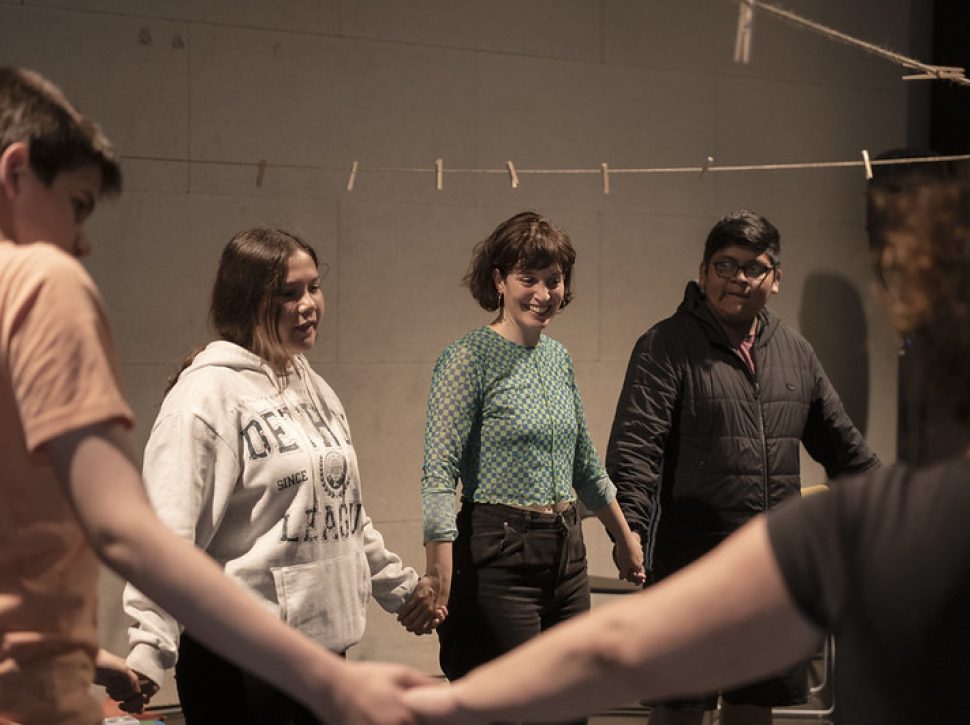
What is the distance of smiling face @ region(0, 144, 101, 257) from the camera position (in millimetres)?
1230

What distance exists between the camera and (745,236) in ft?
10.8

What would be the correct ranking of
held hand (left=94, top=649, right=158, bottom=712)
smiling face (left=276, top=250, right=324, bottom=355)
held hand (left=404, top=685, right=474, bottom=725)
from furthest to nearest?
smiling face (left=276, top=250, right=324, bottom=355), held hand (left=94, top=649, right=158, bottom=712), held hand (left=404, top=685, right=474, bottom=725)

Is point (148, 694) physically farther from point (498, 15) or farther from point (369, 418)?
point (498, 15)

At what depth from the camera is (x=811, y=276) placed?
17.1 ft

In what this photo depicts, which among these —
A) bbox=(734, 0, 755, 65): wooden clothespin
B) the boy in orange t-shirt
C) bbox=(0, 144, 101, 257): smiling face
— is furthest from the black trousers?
bbox=(0, 144, 101, 257): smiling face

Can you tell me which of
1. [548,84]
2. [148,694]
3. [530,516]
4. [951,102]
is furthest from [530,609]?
[951,102]

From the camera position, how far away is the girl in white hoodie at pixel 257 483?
2174 mm

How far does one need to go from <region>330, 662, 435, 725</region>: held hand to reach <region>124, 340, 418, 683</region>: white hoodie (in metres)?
0.81

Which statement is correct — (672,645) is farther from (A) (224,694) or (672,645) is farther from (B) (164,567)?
(A) (224,694)

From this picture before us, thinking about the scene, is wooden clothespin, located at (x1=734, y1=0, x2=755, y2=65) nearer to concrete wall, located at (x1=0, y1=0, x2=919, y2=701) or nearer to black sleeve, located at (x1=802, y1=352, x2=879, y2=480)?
black sleeve, located at (x1=802, y1=352, x2=879, y2=480)

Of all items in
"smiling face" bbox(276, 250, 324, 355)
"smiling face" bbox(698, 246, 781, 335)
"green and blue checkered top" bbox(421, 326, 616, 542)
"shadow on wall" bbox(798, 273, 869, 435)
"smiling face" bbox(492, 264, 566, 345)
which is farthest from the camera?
"shadow on wall" bbox(798, 273, 869, 435)

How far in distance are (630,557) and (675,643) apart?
2122 mm

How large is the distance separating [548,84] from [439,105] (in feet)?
1.52

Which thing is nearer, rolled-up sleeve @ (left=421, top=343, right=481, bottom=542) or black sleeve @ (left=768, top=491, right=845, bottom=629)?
black sleeve @ (left=768, top=491, right=845, bottom=629)
